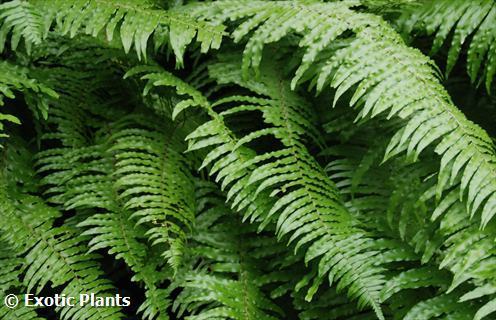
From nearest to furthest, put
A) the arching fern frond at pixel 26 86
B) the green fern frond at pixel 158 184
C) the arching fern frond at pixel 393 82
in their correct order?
the arching fern frond at pixel 393 82 < the green fern frond at pixel 158 184 < the arching fern frond at pixel 26 86

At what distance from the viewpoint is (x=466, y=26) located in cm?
174

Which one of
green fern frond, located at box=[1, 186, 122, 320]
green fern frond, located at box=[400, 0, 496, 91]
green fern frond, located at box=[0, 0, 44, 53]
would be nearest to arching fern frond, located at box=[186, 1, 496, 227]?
green fern frond, located at box=[400, 0, 496, 91]

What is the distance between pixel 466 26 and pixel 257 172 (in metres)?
0.81

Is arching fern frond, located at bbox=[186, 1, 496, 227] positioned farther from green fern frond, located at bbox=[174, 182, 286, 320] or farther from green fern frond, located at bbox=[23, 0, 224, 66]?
green fern frond, located at bbox=[174, 182, 286, 320]

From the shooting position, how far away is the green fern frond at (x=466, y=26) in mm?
1724

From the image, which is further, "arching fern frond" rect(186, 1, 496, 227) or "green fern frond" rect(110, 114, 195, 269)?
"green fern frond" rect(110, 114, 195, 269)

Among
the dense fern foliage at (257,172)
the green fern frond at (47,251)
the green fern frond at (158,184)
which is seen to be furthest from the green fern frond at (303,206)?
the green fern frond at (47,251)

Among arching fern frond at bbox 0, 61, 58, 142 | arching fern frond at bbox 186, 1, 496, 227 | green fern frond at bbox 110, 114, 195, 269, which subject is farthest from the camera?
arching fern frond at bbox 0, 61, 58, 142

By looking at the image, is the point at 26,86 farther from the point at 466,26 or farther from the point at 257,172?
the point at 466,26

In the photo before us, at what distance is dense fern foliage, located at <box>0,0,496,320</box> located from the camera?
142cm

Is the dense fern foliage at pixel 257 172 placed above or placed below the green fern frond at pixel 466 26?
below

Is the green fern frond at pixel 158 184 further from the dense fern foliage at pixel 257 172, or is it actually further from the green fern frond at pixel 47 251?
the green fern frond at pixel 47 251

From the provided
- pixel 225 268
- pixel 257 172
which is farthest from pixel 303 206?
pixel 225 268

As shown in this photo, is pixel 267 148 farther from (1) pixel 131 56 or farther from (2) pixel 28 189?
(2) pixel 28 189
